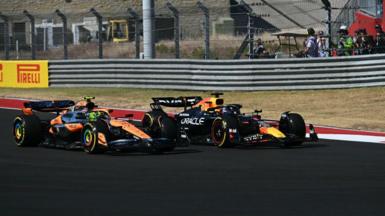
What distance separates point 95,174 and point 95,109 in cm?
292

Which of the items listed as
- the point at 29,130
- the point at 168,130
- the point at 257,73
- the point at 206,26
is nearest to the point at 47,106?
the point at 29,130

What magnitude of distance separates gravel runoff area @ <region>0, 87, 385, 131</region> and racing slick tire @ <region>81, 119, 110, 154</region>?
6111 millimetres

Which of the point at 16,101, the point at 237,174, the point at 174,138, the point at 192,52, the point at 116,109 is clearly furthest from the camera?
the point at 192,52

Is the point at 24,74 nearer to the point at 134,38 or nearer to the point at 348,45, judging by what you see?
the point at 134,38

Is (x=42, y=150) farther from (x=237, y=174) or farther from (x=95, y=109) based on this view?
(x=237, y=174)

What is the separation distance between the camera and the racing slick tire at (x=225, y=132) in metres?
13.2

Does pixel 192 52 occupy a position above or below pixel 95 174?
above

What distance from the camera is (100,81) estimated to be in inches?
999

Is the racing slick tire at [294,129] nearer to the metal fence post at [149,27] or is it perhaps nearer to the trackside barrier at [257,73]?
the trackside barrier at [257,73]

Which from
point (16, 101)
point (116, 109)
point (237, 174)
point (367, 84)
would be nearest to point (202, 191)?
point (237, 174)

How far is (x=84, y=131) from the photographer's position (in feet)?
42.1

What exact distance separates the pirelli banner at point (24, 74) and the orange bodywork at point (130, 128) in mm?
14007

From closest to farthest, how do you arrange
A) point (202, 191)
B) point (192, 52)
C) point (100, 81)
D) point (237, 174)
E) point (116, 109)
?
point (202, 191) < point (237, 174) < point (116, 109) < point (100, 81) < point (192, 52)

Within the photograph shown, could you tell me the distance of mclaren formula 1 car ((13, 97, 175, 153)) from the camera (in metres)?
12.5
